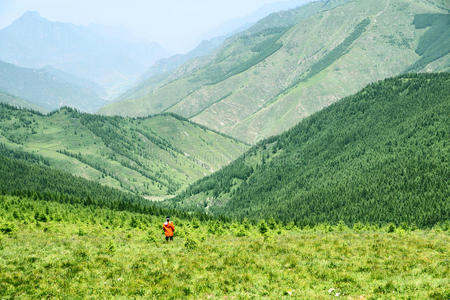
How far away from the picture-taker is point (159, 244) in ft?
170

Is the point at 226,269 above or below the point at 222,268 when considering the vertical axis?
above

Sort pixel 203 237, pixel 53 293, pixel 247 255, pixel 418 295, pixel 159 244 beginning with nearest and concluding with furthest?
pixel 418 295, pixel 53 293, pixel 247 255, pixel 159 244, pixel 203 237

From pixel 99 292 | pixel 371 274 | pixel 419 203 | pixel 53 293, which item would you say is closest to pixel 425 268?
pixel 371 274

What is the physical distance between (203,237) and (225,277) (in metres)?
24.4

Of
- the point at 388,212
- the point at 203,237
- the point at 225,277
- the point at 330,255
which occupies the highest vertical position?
the point at 225,277

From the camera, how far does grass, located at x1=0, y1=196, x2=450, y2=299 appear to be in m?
32.1

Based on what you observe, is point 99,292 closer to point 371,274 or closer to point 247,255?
point 247,255

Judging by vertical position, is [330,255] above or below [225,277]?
below

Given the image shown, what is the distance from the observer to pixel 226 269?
3834 cm

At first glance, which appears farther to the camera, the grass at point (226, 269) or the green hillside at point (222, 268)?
the green hillside at point (222, 268)

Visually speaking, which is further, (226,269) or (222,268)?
(222,268)

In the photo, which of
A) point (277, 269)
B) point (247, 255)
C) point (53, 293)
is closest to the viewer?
point (53, 293)

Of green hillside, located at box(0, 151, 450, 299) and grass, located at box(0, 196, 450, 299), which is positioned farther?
green hillside, located at box(0, 151, 450, 299)

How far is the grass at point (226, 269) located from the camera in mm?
32094
